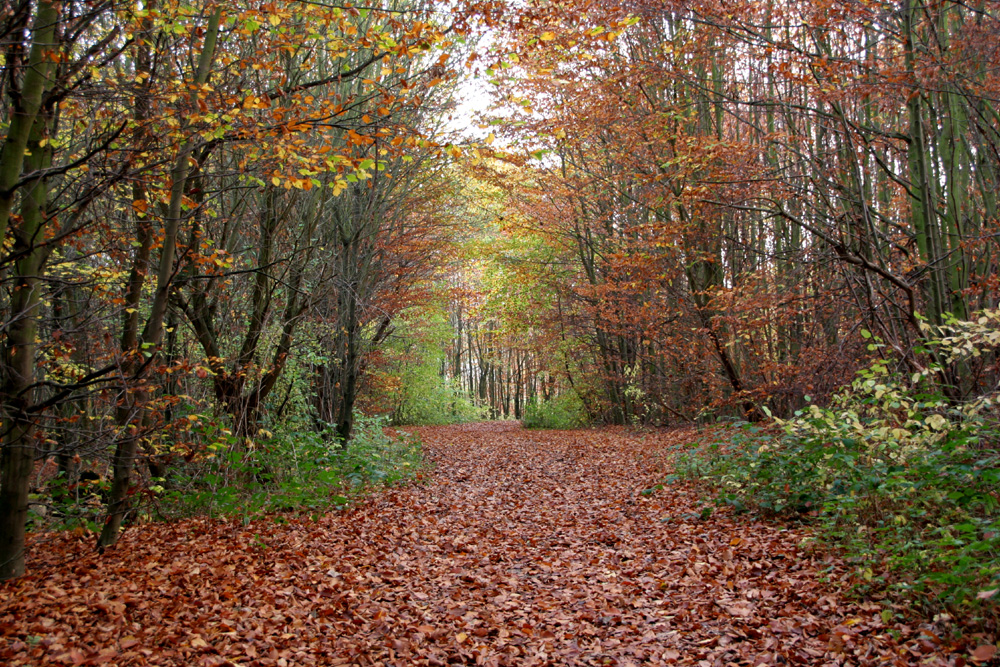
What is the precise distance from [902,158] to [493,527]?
10205mm

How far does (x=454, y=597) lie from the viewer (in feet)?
17.0

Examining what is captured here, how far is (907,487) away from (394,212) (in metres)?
10.6

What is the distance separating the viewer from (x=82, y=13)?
4793mm

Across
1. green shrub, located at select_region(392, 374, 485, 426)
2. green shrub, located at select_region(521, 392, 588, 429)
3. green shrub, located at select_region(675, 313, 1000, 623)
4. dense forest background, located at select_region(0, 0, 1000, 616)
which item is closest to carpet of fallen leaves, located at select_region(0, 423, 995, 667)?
green shrub, located at select_region(675, 313, 1000, 623)

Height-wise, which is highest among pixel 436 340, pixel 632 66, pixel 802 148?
pixel 632 66

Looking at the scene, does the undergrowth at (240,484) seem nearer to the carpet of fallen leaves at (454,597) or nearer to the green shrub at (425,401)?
the carpet of fallen leaves at (454,597)

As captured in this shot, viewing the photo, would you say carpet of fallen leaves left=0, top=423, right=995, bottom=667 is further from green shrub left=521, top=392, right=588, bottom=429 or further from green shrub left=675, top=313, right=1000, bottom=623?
green shrub left=521, top=392, right=588, bottom=429

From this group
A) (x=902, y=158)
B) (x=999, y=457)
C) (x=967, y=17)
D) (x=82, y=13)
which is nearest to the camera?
(x=999, y=457)

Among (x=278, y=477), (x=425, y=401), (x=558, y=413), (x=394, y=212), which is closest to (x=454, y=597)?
(x=278, y=477)

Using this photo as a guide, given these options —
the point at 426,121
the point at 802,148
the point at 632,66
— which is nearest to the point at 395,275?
the point at 426,121

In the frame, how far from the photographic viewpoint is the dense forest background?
4934 mm

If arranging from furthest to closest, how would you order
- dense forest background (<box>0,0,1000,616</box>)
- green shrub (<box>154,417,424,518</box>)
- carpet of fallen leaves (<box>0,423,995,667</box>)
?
green shrub (<box>154,417,424,518</box>), dense forest background (<box>0,0,1000,616</box>), carpet of fallen leaves (<box>0,423,995,667</box>)

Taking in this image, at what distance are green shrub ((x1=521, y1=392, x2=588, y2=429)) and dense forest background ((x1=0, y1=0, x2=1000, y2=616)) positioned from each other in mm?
4443

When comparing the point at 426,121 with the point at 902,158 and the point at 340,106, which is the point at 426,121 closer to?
the point at 340,106
